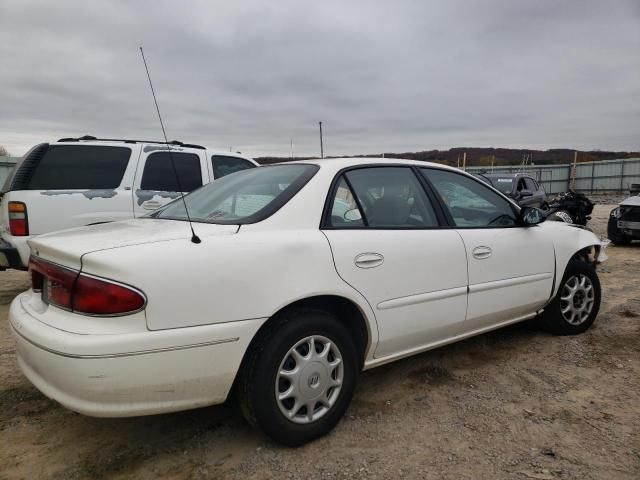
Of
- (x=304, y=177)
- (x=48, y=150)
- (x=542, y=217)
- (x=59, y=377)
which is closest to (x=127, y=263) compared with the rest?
(x=59, y=377)

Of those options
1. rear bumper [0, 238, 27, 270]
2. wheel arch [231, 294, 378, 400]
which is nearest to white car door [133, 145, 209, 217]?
rear bumper [0, 238, 27, 270]

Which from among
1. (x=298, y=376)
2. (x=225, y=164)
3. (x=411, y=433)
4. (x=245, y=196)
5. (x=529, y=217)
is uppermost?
(x=225, y=164)

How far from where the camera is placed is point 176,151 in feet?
20.1

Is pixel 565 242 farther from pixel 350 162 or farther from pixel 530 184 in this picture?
pixel 530 184

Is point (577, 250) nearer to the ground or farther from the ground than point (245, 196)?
nearer to the ground

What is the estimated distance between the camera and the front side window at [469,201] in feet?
10.4

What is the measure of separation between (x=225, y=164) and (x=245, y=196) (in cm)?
408

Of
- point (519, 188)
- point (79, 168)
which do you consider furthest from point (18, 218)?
point (519, 188)

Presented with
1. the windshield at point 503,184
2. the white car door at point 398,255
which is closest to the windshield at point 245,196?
the white car door at point 398,255

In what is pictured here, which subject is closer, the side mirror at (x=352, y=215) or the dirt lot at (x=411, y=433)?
the dirt lot at (x=411, y=433)

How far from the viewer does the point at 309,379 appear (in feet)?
7.61

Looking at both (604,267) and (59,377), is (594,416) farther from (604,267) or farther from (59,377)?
(604,267)

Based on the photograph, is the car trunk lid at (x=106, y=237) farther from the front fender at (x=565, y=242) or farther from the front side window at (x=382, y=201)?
the front fender at (x=565, y=242)

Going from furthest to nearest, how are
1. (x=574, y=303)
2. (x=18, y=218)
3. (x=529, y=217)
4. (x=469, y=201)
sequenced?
(x=18, y=218) < (x=574, y=303) < (x=529, y=217) < (x=469, y=201)
